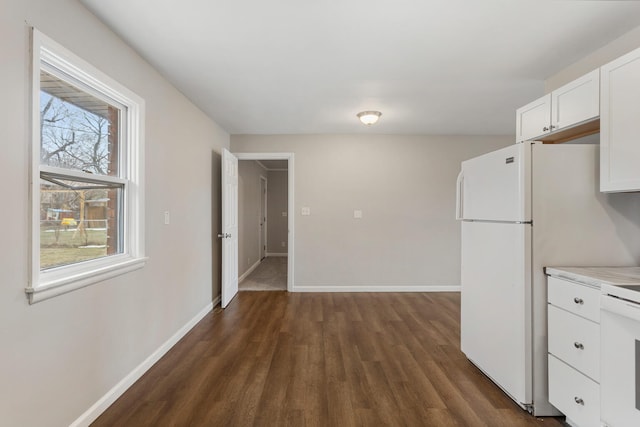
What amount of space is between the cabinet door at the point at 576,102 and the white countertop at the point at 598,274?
3.01ft

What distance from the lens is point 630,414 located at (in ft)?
4.55

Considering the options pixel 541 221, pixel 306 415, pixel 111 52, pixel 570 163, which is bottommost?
pixel 306 415

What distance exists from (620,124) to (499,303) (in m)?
1.25

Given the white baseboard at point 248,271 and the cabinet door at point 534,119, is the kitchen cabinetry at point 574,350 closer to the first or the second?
the cabinet door at point 534,119

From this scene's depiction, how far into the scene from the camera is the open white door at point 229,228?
389cm

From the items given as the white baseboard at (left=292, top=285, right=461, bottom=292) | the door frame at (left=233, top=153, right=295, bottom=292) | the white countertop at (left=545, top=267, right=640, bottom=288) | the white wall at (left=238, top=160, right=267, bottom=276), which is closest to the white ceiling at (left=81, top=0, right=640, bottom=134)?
the door frame at (left=233, top=153, right=295, bottom=292)

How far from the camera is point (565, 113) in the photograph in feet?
6.91

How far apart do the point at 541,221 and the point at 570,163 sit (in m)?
0.40

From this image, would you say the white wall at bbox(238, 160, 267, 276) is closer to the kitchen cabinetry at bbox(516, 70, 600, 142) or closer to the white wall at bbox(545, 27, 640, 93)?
the kitchen cabinetry at bbox(516, 70, 600, 142)

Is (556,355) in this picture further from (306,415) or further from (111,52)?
(111,52)

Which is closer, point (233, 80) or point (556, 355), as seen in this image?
point (556, 355)

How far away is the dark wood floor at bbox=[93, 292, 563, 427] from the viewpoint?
1.87 m

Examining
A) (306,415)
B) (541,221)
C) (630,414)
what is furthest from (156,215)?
(630,414)

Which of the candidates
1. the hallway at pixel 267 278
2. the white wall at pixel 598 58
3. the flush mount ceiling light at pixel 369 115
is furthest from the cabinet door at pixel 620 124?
the hallway at pixel 267 278
